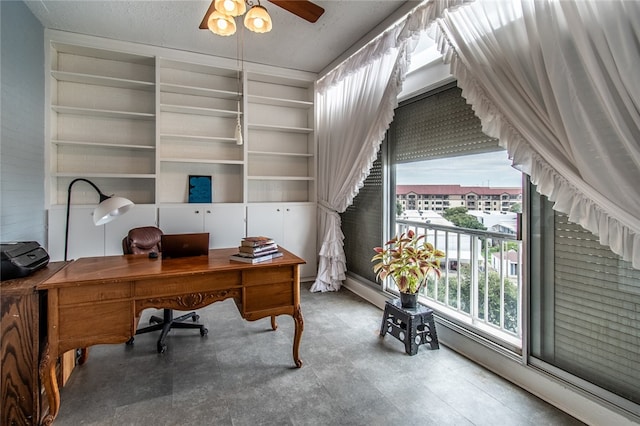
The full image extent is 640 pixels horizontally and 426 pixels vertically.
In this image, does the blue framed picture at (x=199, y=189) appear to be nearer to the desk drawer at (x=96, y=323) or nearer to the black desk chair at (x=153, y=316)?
the black desk chair at (x=153, y=316)

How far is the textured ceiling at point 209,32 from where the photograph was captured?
8.95 ft

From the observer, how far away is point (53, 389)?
165 cm

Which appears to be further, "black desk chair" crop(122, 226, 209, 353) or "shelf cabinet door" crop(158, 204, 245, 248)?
"shelf cabinet door" crop(158, 204, 245, 248)

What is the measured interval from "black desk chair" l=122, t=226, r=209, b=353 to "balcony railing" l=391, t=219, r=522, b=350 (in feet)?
7.16

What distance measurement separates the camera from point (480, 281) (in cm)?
266

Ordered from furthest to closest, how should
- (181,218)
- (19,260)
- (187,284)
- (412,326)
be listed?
(181,218)
(412,326)
(187,284)
(19,260)

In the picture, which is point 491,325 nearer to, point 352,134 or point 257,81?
point 352,134

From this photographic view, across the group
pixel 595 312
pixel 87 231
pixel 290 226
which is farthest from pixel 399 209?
pixel 87 231

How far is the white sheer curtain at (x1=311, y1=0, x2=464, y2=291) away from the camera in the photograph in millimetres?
2743

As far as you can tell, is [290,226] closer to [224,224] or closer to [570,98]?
[224,224]

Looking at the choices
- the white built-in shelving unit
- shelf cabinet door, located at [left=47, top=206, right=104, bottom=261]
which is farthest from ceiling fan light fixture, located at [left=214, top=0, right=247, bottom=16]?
shelf cabinet door, located at [left=47, top=206, right=104, bottom=261]

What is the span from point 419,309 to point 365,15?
8.49 feet

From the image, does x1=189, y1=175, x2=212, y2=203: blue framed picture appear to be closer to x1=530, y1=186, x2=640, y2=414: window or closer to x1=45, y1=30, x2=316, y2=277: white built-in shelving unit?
x1=45, y1=30, x2=316, y2=277: white built-in shelving unit

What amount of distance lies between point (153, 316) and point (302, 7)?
277 cm
